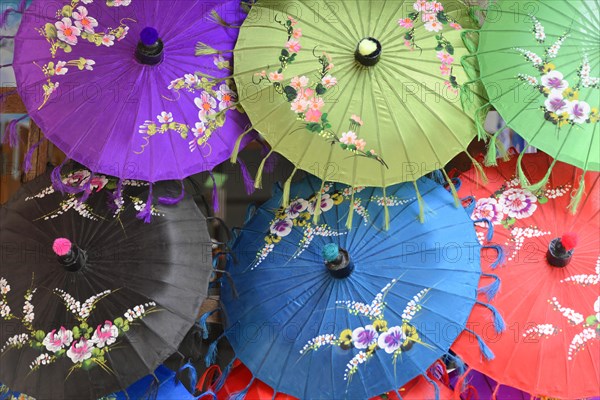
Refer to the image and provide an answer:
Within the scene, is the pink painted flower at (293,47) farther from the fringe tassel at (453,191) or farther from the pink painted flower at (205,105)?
the fringe tassel at (453,191)

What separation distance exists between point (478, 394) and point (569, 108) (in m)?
0.85

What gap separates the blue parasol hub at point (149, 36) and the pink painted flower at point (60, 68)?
0.25 metres

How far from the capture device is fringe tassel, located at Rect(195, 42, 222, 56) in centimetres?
209

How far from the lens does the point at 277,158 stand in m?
2.19

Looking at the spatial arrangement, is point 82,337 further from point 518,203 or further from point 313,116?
point 518,203

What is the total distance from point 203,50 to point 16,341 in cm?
94

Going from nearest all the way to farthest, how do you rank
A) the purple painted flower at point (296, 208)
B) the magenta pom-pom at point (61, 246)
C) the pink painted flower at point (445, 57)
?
1. the magenta pom-pom at point (61, 246)
2. the pink painted flower at point (445, 57)
3. the purple painted flower at point (296, 208)

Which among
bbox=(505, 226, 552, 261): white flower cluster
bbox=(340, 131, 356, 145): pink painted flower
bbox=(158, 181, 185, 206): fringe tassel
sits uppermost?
bbox=(340, 131, 356, 145): pink painted flower

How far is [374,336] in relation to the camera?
1977 mm

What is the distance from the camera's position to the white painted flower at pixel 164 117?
203 centimetres

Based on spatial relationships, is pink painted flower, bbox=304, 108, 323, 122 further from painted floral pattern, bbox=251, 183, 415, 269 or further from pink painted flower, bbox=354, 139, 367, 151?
painted floral pattern, bbox=251, 183, 415, 269

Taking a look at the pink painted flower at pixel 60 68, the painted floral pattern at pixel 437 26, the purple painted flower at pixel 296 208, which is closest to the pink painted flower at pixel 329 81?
the painted floral pattern at pixel 437 26

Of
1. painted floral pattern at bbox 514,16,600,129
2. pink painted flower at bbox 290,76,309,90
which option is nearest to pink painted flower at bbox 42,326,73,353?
pink painted flower at bbox 290,76,309,90

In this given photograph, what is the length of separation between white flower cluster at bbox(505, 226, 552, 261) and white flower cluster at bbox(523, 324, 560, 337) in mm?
209
